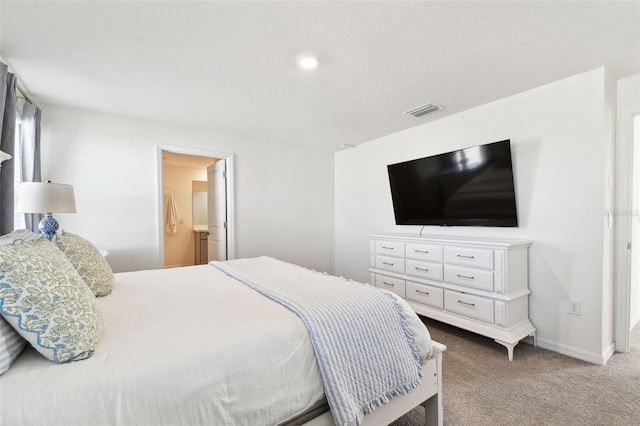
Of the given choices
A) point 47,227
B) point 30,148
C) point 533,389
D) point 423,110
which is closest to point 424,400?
point 533,389

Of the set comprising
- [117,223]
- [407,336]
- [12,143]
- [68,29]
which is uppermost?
[68,29]

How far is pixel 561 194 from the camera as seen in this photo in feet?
8.16

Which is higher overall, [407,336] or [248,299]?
[248,299]

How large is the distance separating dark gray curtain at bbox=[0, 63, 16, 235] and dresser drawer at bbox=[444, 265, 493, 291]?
3.61 m

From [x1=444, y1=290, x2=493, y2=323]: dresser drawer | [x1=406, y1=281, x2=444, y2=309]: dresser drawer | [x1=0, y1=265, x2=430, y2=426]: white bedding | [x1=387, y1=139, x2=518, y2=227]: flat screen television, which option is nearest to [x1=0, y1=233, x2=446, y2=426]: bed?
[x1=0, y1=265, x2=430, y2=426]: white bedding

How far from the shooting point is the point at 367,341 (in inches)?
52.6

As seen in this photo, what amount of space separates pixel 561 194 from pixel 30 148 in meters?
4.74

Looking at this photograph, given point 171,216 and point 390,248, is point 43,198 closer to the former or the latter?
point 390,248

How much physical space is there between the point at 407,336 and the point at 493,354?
1.53 m

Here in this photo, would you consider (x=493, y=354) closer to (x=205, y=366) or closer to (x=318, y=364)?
(x=318, y=364)

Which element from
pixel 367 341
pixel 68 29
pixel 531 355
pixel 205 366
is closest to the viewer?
pixel 205 366

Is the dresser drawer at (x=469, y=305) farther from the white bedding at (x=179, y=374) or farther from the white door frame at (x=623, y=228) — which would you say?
the white bedding at (x=179, y=374)

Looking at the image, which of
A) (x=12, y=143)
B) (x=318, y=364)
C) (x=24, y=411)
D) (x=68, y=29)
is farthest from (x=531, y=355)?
(x=12, y=143)

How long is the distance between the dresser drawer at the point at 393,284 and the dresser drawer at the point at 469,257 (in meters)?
0.66
